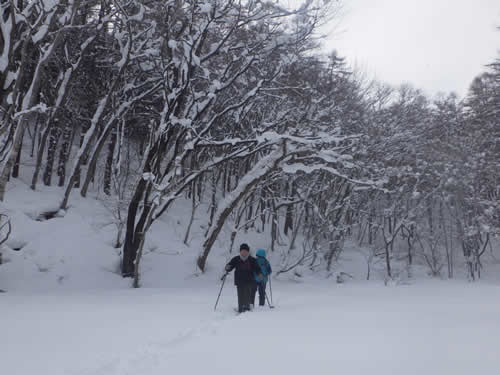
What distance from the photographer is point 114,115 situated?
46.9ft

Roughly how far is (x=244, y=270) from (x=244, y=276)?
0.15m

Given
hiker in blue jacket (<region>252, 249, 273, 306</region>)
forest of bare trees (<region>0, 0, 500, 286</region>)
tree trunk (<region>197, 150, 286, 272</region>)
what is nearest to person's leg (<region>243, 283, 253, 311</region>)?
→ hiker in blue jacket (<region>252, 249, 273, 306</region>)

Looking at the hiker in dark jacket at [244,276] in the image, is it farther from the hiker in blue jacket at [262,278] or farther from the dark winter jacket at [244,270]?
the hiker in blue jacket at [262,278]

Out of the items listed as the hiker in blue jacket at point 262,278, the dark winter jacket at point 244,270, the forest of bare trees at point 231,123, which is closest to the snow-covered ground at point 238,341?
the dark winter jacket at point 244,270

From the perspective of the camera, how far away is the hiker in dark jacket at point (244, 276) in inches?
333

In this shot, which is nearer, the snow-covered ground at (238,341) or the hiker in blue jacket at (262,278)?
the snow-covered ground at (238,341)

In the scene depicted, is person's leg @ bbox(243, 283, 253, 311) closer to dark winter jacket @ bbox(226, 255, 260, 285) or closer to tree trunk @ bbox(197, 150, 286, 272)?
dark winter jacket @ bbox(226, 255, 260, 285)

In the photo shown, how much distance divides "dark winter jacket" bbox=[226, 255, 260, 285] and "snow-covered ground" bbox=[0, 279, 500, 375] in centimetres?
87

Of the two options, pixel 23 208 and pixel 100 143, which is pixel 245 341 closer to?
pixel 23 208

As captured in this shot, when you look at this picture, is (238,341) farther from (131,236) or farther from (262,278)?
(131,236)

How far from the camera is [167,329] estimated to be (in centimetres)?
578

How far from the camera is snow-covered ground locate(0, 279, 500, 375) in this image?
3.80 metres

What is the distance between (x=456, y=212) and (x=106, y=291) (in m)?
24.8

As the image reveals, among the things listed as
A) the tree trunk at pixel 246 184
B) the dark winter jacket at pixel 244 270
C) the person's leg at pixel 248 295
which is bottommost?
the person's leg at pixel 248 295
